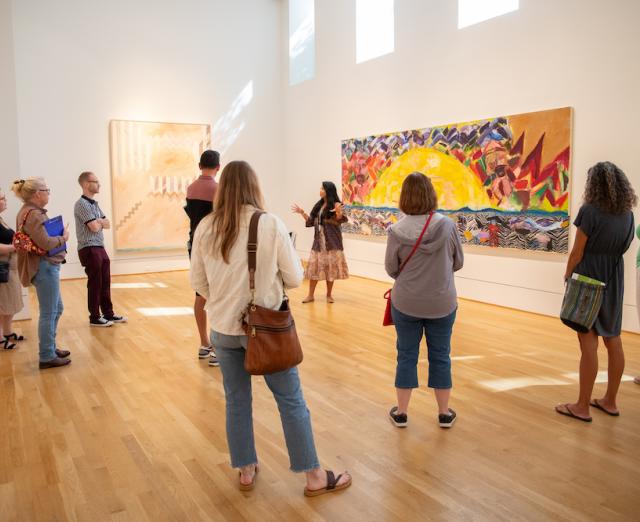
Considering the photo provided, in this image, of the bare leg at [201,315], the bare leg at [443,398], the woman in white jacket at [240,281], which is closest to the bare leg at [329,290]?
the bare leg at [201,315]

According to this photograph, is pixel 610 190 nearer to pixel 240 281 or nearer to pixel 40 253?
pixel 240 281

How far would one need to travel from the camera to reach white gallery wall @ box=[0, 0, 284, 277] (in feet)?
31.5

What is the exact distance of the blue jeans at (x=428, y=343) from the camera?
135 inches

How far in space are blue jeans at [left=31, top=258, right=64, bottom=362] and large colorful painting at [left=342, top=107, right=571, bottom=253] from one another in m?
5.24

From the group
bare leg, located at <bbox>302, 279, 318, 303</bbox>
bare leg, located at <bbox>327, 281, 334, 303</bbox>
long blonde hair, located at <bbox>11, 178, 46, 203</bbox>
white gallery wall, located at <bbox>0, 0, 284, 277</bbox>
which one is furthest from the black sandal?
white gallery wall, located at <bbox>0, 0, 284, 277</bbox>

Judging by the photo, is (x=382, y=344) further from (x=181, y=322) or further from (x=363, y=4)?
(x=363, y=4)

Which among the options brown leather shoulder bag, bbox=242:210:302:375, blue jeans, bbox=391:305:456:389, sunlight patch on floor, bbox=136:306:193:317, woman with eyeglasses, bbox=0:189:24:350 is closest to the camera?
brown leather shoulder bag, bbox=242:210:302:375

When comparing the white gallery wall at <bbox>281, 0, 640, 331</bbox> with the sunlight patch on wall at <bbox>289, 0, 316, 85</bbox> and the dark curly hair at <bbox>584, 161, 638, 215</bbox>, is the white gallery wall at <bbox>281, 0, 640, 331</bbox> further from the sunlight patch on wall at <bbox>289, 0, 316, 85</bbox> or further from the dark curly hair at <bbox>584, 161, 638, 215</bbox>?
the dark curly hair at <bbox>584, 161, 638, 215</bbox>

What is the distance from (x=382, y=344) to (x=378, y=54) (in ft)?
18.8

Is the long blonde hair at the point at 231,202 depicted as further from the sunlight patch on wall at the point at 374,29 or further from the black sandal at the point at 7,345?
the sunlight patch on wall at the point at 374,29

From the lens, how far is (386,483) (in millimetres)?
2980

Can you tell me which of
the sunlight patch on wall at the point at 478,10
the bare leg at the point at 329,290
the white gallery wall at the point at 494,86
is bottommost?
the bare leg at the point at 329,290

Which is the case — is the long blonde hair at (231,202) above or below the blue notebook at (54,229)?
above

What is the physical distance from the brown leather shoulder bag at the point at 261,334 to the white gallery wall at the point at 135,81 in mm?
7867
